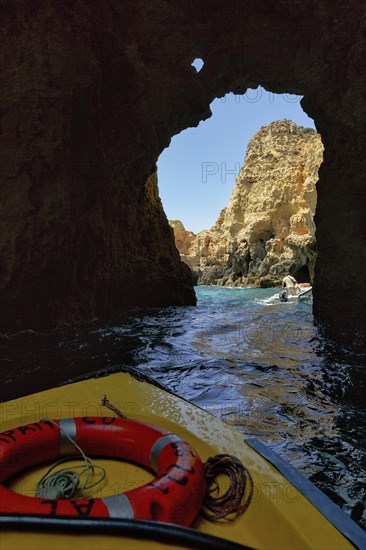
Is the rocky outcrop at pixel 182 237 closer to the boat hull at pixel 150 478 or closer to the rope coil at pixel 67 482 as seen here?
the boat hull at pixel 150 478

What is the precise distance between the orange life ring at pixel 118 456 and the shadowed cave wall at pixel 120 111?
21.1ft

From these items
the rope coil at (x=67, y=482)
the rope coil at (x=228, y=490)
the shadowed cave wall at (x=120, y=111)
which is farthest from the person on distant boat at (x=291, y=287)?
the rope coil at (x=67, y=482)

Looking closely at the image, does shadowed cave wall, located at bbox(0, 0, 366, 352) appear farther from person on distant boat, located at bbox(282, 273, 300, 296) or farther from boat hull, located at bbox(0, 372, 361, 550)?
person on distant boat, located at bbox(282, 273, 300, 296)

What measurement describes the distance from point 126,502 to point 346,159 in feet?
26.6

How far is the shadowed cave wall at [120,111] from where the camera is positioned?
7086 millimetres

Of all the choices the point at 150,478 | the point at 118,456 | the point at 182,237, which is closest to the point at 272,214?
the point at 118,456

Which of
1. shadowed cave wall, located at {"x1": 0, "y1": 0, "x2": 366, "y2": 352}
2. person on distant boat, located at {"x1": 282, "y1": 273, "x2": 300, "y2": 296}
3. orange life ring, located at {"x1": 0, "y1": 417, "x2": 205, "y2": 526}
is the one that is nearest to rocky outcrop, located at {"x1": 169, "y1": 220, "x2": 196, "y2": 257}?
person on distant boat, located at {"x1": 282, "y1": 273, "x2": 300, "y2": 296}

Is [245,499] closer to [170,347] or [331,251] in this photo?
[170,347]

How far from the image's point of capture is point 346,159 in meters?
7.64

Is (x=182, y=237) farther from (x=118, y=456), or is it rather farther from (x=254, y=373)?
(x=118, y=456)

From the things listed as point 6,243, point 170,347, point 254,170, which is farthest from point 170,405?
point 254,170

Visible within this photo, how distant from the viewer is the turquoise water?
10.1 ft

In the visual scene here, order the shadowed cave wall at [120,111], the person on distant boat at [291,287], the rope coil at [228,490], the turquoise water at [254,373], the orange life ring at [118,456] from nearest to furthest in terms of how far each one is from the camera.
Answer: the orange life ring at [118,456], the rope coil at [228,490], the turquoise water at [254,373], the shadowed cave wall at [120,111], the person on distant boat at [291,287]

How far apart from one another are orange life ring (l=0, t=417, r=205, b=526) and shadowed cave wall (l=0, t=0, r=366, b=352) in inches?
253
